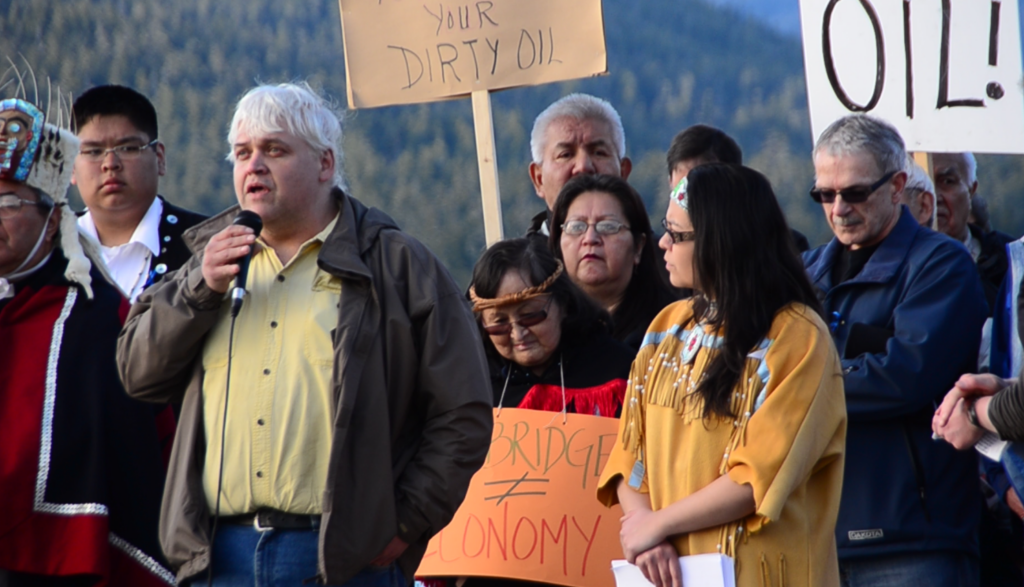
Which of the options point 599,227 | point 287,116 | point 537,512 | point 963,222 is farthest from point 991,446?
point 963,222

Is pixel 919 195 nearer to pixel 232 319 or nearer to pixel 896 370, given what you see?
pixel 896 370

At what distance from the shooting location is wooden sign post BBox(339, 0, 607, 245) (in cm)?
513

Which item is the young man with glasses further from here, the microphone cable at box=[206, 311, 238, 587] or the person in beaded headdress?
the microphone cable at box=[206, 311, 238, 587]

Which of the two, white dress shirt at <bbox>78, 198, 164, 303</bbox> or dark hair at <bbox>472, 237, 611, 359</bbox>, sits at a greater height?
white dress shirt at <bbox>78, 198, 164, 303</bbox>

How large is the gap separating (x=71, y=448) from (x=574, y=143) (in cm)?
248

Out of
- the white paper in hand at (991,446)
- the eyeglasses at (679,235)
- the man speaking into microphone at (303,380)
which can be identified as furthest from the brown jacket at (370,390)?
the white paper in hand at (991,446)

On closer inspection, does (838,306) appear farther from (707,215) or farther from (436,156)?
(436,156)

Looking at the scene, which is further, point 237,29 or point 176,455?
point 237,29

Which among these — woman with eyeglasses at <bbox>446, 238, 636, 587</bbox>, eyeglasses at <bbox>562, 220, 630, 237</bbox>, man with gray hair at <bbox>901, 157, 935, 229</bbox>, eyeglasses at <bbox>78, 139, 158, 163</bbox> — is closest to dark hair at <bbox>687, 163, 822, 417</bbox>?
woman with eyeglasses at <bbox>446, 238, 636, 587</bbox>

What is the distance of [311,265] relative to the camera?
10.5 ft

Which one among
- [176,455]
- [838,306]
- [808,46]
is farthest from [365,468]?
[808,46]

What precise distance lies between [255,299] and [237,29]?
180 inches

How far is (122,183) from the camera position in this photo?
4.89 metres

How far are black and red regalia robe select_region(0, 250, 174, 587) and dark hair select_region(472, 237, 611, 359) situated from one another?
3.70ft
